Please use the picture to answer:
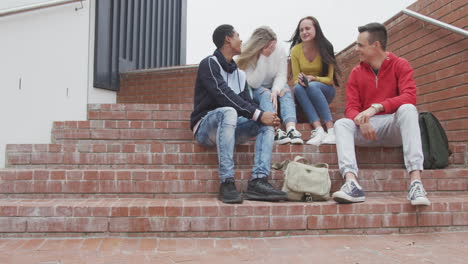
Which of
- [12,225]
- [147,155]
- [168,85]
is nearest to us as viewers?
[12,225]

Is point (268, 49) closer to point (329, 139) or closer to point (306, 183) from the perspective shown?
point (329, 139)

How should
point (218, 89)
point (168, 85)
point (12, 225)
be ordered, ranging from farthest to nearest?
1. point (168, 85)
2. point (218, 89)
3. point (12, 225)

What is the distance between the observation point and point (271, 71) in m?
3.51

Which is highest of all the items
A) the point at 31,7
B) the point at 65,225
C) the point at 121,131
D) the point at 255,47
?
the point at 31,7

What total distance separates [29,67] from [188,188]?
1.88 metres

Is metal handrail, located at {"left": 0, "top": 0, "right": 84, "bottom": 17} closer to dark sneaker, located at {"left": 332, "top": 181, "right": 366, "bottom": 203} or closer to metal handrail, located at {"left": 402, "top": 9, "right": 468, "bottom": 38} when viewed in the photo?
dark sneaker, located at {"left": 332, "top": 181, "right": 366, "bottom": 203}

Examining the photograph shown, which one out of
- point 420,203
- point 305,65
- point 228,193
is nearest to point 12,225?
point 228,193

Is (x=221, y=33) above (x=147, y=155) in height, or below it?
above

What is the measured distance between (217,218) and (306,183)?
639mm

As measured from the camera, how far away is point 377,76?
291 centimetres

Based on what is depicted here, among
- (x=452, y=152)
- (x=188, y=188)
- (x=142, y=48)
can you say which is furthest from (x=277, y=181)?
(x=142, y=48)

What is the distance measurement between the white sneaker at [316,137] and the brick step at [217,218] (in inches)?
33.0

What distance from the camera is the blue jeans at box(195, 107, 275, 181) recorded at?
250 cm

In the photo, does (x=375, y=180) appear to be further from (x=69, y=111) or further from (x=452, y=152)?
(x=69, y=111)
